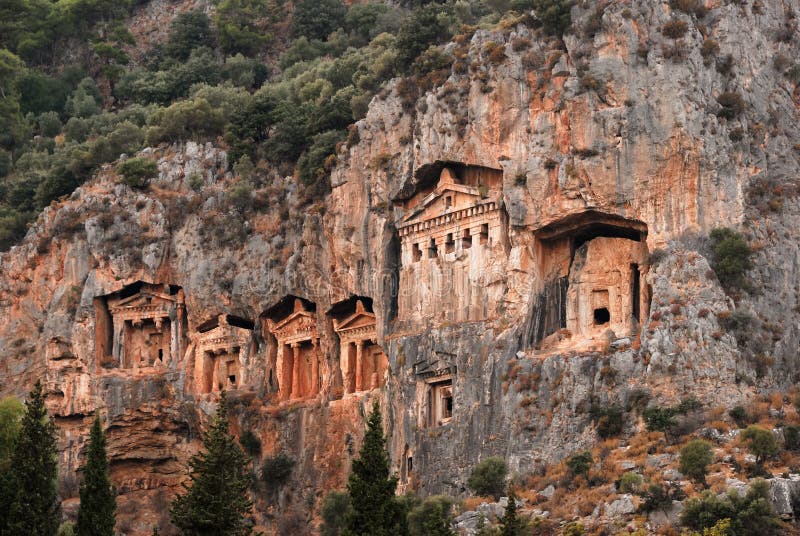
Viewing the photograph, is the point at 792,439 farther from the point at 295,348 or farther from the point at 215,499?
the point at 295,348

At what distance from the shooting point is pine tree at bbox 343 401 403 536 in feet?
174

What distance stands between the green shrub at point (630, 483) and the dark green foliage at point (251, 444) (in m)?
23.7

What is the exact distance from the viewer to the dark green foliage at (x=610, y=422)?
208 ft

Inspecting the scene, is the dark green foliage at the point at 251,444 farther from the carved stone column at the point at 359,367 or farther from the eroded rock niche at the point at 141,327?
the eroded rock niche at the point at 141,327

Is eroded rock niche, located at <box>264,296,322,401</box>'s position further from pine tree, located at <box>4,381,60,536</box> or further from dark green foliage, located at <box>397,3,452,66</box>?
pine tree, located at <box>4,381,60,536</box>

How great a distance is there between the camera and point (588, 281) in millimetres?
69625

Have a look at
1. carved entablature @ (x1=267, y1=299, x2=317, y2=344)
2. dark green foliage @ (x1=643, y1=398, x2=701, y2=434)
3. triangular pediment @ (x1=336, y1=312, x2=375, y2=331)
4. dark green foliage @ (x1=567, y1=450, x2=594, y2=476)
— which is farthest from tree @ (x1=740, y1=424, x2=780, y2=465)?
carved entablature @ (x1=267, y1=299, x2=317, y2=344)

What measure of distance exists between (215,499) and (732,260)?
21814 mm

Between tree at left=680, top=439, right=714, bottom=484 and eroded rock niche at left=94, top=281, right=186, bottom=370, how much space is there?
3192cm

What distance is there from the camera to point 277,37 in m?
121

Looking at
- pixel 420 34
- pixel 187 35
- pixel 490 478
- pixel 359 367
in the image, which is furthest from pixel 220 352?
pixel 187 35

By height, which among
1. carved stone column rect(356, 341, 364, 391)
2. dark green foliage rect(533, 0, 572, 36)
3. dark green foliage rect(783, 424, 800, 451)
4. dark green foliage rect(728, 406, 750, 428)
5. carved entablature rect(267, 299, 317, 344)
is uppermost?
dark green foliage rect(533, 0, 572, 36)

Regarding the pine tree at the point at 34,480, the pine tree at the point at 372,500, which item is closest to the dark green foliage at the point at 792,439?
the pine tree at the point at 372,500

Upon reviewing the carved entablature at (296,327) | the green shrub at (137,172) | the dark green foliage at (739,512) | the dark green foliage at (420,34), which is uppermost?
the dark green foliage at (420,34)
